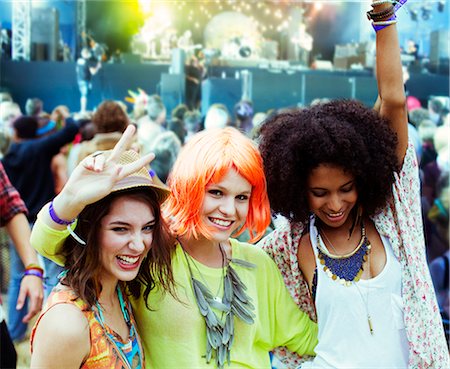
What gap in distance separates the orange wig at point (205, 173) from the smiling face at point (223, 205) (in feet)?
0.06

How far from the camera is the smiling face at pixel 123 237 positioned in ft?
5.93

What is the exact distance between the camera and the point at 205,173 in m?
2.00

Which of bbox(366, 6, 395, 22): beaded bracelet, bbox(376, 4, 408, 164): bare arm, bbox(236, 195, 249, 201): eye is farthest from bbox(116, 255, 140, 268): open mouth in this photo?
bbox(366, 6, 395, 22): beaded bracelet

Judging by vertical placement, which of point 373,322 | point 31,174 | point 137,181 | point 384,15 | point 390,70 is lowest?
point 373,322

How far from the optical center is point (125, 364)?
1.78 meters

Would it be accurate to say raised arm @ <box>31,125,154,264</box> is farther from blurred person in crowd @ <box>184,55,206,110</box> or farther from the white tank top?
blurred person in crowd @ <box>184,55,206,110</box>

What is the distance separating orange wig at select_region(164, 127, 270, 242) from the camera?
2.00 m

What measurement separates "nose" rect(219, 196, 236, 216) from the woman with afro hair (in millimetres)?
255

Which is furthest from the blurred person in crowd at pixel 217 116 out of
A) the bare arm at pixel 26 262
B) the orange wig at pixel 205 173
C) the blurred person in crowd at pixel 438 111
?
the orange wig at pixel 205 173

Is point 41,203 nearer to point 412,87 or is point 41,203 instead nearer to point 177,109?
point 177,109

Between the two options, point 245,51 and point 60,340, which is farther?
point 245,51

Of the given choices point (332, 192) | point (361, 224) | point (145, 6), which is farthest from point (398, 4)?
point (145, 6)

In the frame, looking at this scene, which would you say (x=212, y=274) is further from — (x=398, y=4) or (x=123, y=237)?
(x=398, y=4)

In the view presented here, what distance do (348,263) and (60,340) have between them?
105 cm
